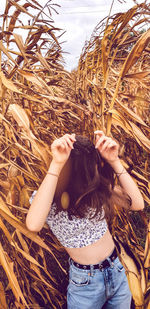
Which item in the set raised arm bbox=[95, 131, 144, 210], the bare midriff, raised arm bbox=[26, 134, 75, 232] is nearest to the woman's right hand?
raised arm bbox=[26, 134, 75, 232]

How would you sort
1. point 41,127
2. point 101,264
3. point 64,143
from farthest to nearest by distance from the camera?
1. point 41,127
2. point 101,264
3. point 64,143

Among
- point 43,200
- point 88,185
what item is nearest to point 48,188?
point 43,200

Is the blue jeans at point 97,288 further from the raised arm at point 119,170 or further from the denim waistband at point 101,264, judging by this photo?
the raised arm at point 119,170

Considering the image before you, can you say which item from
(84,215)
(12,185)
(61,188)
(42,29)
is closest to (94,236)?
(84,215)

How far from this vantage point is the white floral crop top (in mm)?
854

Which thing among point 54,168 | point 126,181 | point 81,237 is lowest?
point 81,237

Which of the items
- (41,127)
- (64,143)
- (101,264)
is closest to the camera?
(64,143)

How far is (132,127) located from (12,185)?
392 mm

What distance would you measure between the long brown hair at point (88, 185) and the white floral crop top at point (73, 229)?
2 cm

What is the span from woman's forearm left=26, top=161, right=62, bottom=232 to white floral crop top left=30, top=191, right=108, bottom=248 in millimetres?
107

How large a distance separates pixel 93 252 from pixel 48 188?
27 centimetres

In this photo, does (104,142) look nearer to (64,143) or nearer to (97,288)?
(64,143)

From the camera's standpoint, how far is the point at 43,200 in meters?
0.74

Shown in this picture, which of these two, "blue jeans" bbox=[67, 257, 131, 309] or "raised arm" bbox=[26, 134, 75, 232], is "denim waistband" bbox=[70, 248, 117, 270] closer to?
"blue jeans" bbox=[67, 257, 131, 309]
